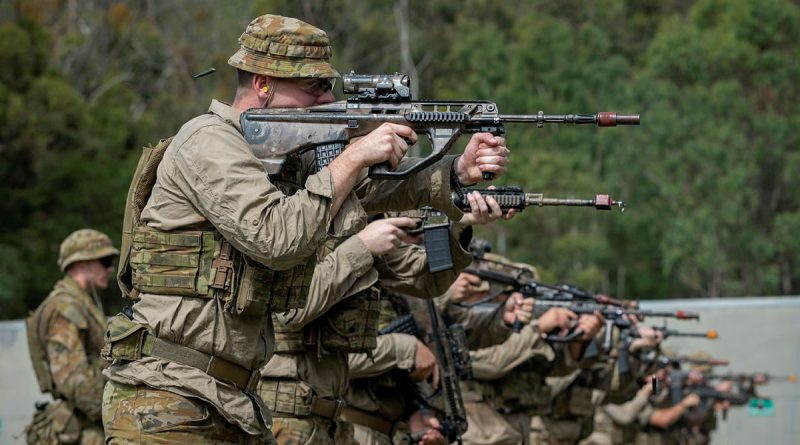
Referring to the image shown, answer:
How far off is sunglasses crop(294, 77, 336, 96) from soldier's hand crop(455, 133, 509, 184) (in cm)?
69

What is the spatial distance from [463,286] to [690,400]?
34.0 ft

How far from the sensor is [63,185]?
111ft

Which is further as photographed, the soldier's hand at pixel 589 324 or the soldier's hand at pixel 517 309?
the soldier's hand at pixel 589 324

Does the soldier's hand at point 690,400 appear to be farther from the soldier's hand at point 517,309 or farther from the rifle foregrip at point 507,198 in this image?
the rifle foregrip at point 507,198

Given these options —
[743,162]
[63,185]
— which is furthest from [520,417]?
[743,162]

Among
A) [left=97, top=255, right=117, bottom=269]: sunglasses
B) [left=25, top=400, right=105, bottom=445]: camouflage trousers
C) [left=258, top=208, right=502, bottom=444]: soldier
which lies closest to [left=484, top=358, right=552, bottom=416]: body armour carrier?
[left=97, top=255, right=117, bottom=269]: sunglasses

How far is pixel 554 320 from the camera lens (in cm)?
1316

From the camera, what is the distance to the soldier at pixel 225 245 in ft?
21.4

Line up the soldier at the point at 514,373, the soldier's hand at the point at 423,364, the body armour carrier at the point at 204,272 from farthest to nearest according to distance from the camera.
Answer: the soldier at the point at 514,373 → the soldier's hand at the point at 423,364 → the body armour carrier at the point at 204,272

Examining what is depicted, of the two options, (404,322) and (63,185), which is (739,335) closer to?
(404,322)

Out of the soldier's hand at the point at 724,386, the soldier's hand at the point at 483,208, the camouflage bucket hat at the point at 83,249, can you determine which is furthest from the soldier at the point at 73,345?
the soldier's hand at the point at 724,386

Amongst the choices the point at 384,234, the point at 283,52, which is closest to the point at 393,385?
the point at 384,234

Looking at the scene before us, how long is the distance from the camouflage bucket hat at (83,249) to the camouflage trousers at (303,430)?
10.7 feet

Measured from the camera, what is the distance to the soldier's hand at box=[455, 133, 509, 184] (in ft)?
22.6
